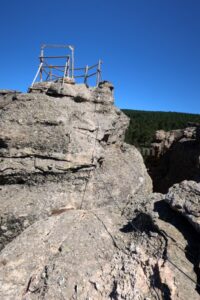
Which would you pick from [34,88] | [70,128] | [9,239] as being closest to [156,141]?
[34,88]

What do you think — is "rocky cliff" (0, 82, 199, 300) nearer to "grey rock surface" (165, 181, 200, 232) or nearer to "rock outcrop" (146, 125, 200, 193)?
"grey rock surface" (165, 181, 200, 232)

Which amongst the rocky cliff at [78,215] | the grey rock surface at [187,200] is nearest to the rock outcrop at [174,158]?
the rocky cliff at [78,215]

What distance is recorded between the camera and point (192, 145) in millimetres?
23672

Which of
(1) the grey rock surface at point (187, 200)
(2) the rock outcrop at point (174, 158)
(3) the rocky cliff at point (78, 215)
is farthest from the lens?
(2) the rock outcrop at point (174, 158)

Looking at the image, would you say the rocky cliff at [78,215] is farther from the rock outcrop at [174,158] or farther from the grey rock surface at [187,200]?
the rock outcrop at [174,158]

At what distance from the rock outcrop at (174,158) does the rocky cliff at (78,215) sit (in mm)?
7751

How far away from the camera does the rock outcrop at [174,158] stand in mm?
22203

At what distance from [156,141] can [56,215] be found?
69.8ft

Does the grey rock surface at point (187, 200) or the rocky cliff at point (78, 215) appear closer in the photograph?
the rocky cliff at point (78, 215)

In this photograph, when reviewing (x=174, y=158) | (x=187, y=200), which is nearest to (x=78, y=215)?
(x=187, y=200)

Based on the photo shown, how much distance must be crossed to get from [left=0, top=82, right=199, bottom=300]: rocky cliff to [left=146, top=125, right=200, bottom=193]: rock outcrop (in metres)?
7.75

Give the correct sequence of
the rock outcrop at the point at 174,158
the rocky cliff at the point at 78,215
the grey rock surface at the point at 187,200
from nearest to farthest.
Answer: the rocky cliff at the point at 78,215
the grey rock surface at the point at 187,200
the rock outcrop at the point at 174,158

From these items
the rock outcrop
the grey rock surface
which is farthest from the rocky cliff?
the rock outcrop

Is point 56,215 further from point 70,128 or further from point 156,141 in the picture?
point 156,141
